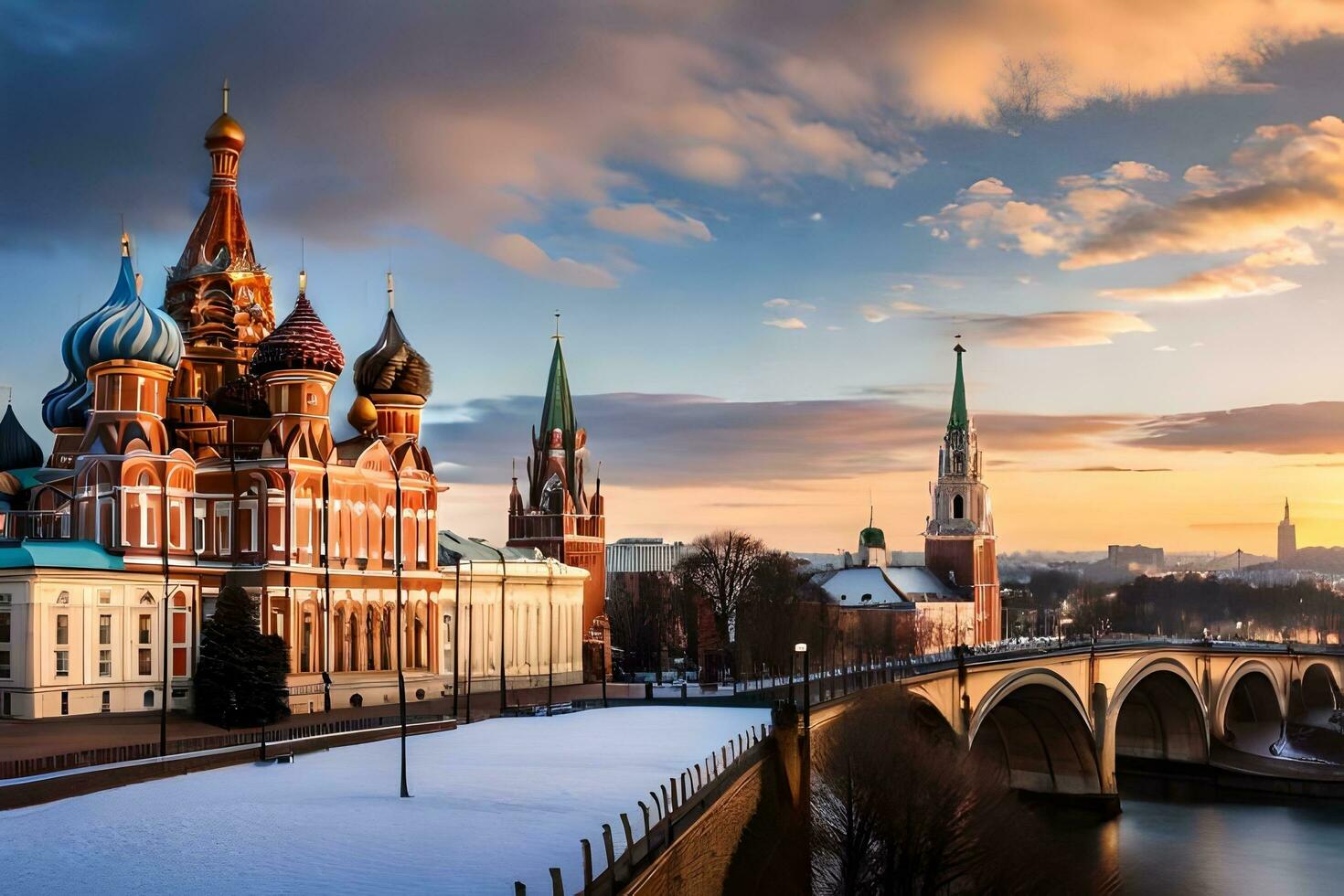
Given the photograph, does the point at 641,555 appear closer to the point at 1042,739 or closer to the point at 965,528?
the point at 965,528

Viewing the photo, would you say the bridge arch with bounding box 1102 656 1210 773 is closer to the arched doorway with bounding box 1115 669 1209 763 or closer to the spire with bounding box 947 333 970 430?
the arched doorway with bounding box 1115 669 1209 763

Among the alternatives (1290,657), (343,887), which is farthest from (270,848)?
(1290,657)

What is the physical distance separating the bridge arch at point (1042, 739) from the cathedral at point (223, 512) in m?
23.4

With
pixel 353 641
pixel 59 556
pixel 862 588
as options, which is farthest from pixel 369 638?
pixel 862 588

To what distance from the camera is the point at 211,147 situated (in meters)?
64.2

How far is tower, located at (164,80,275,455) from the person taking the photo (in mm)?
60969

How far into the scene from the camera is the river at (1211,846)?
51656mm

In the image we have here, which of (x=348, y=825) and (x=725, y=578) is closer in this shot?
(x=348, y=825)

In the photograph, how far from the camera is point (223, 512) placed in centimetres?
5406

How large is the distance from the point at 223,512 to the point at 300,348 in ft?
21.3

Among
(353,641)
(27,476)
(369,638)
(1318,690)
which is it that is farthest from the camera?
(1318,690)

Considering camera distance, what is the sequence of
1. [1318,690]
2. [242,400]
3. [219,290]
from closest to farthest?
1. [242,400]
2. [219,290]
3. [1318,690]

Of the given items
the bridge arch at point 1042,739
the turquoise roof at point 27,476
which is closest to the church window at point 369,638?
the turquoise roof at point 27,476

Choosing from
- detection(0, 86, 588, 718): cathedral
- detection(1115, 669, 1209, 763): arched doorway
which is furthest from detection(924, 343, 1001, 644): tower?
detection(0, 86, 588, 718): cathedral
